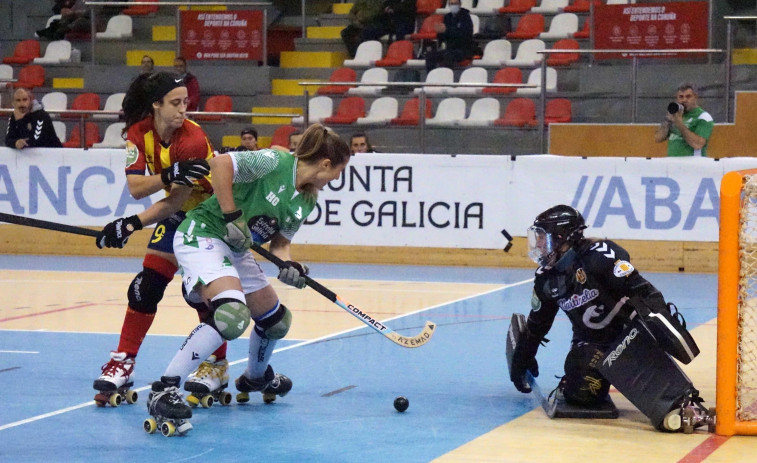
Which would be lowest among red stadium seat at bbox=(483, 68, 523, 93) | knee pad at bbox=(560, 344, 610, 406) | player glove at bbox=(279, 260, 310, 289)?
knee pad at bbox=(560, 344, 610, 406)

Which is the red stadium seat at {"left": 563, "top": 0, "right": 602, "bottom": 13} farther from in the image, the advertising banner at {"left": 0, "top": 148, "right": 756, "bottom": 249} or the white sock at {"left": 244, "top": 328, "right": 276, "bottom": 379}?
the white sock at {"left": 244, "top": 328, "right": 276, "bottom": 379}

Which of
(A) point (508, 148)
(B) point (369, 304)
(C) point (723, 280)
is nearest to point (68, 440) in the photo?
(C) point (723, 280)

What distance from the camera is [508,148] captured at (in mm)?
14617

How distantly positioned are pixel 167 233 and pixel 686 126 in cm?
791

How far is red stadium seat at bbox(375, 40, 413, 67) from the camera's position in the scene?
1775cm

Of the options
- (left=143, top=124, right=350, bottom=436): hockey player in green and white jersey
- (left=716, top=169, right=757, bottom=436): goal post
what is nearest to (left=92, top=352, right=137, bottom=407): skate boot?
(left=143, top=124, right=350, bottom=436): hockey player in green and white jersey

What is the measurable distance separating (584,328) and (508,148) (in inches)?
344

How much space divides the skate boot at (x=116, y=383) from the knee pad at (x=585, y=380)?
2.26 meters

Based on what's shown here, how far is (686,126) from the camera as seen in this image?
12.6 m

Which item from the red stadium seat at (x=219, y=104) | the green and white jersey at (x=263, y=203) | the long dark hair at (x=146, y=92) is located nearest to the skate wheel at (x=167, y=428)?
the green and white jersey at (x=263, y=203)

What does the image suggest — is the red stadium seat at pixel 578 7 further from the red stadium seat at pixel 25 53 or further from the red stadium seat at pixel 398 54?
the red stadium seat at pixel 25 53

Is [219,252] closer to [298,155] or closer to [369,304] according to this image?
[298,155]

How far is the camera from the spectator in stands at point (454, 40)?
16781mm

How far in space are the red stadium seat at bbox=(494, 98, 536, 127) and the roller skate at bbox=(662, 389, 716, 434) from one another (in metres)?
9.18
